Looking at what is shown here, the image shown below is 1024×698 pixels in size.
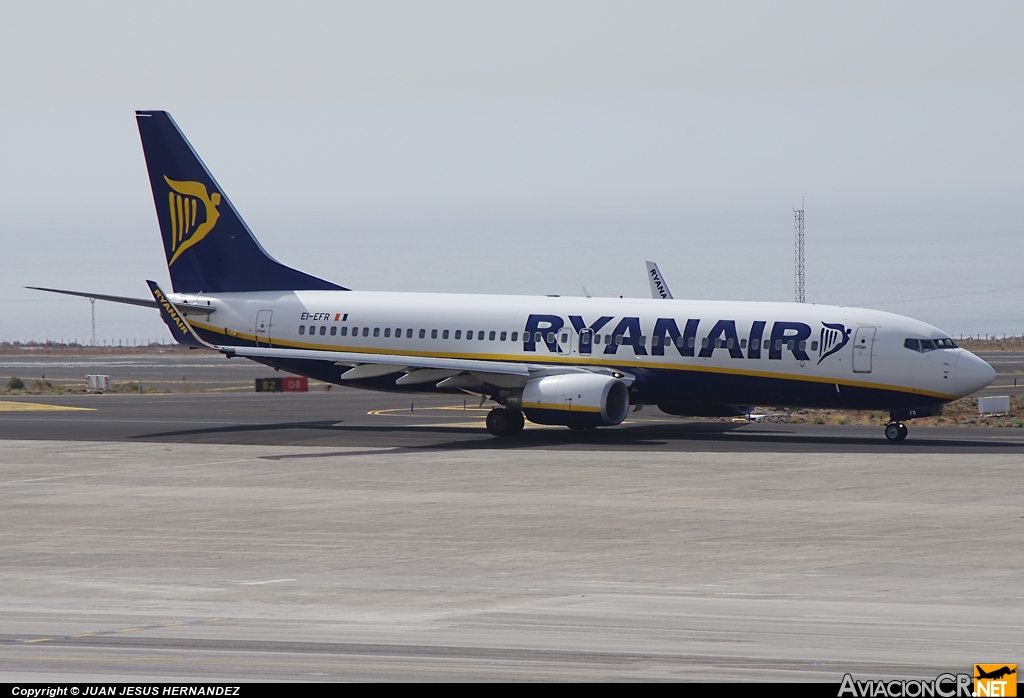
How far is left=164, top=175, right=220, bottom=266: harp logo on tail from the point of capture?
52000 mm

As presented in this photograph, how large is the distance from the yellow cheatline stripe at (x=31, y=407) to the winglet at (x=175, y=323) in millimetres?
12342

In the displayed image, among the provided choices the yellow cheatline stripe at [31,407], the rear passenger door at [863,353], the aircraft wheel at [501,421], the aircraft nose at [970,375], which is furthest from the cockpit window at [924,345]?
the yellow cheatline stripe at [31,407]

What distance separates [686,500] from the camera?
3023cm

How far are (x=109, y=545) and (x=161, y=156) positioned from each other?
96.6 feet

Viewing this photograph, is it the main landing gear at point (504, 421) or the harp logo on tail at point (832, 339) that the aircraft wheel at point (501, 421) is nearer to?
the main landing gear at point (504, 421)

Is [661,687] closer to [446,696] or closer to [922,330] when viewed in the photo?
[446,696]

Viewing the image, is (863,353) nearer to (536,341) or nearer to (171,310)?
(536,341)

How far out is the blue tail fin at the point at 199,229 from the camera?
5159 centimetres

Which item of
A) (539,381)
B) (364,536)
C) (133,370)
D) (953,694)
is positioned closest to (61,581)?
(364,536)

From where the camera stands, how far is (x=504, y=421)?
149 feet

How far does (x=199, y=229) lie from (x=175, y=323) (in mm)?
6102

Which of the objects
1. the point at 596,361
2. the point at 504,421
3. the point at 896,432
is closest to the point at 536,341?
the point at 596,361

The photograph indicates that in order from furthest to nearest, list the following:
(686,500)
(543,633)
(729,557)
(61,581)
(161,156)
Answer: (161,156) → (686,500) → (729,557) → (61,581) → (543,633)

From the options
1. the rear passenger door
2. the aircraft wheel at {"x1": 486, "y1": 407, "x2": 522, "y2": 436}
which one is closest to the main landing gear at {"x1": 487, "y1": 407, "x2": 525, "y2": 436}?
the aircraft wheel at {"x1": 486, "y1": 407, "x2": 522, "y2": 436}
